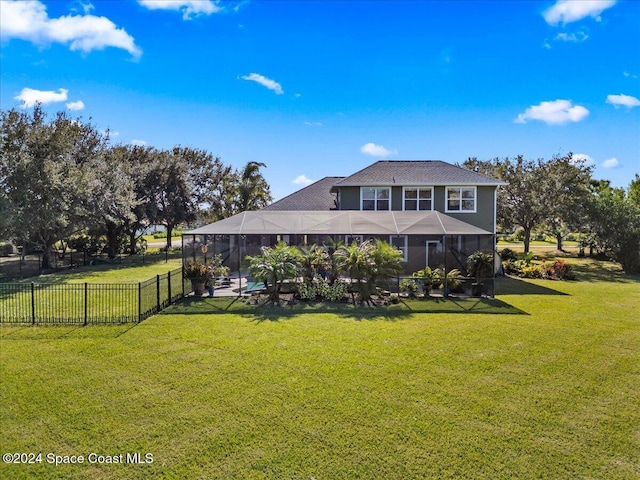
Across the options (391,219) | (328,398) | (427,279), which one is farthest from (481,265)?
(328,398)

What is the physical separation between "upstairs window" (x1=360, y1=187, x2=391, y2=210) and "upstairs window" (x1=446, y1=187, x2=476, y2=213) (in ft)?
11.1

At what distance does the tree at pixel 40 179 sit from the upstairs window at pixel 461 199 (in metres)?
20.5

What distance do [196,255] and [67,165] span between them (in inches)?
441

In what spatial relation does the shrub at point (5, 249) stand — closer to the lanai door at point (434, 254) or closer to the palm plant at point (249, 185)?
the palm plant at point (249, 185)

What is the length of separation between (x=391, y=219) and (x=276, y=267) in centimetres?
610

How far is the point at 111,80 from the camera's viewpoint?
42.1 ft

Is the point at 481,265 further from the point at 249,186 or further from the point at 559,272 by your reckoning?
the point at 249,186

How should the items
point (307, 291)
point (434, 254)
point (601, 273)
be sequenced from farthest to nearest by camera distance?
point (601, 273) → point (434, 254) → point (307, 291)

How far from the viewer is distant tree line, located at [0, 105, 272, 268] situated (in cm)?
1786

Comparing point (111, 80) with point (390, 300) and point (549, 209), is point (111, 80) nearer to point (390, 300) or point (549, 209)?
point (390, 300)

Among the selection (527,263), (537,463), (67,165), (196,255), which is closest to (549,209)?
(527,263)

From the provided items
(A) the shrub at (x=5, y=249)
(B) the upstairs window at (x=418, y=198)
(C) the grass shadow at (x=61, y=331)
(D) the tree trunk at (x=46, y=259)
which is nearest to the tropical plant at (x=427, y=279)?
(B) the upstairs window at (x=418, y=198)

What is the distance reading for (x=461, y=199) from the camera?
65.0 feet

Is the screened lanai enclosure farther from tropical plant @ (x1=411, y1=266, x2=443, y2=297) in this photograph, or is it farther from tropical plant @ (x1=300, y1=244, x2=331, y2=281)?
tropical plant @ (x1=300, y1=244, x2=331, y2=281)
